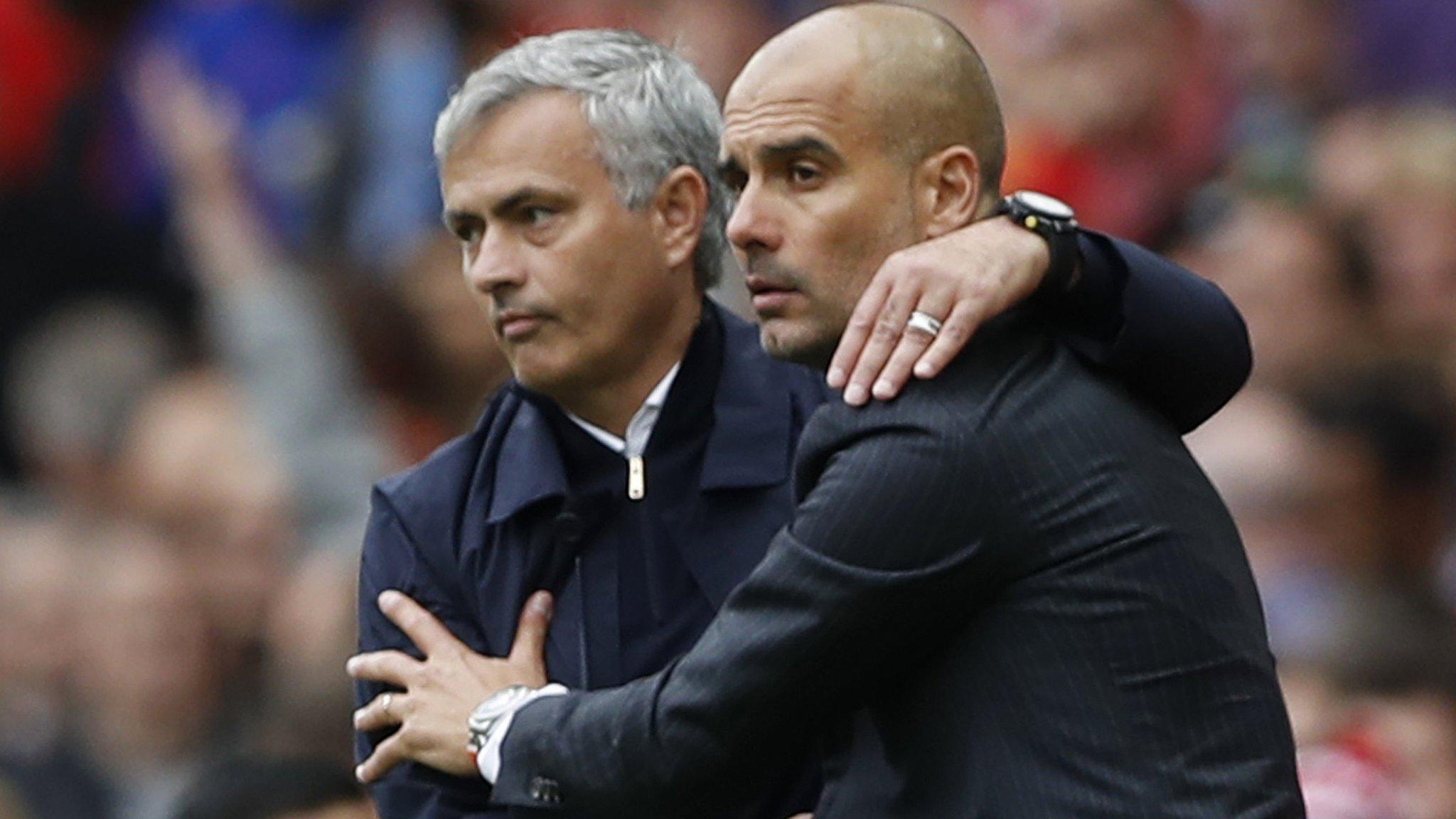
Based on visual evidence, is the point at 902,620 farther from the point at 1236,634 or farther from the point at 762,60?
the point at 762,60

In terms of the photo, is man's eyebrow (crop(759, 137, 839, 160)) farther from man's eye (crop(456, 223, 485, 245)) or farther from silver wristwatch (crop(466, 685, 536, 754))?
silver wristwatch (crop(466, 685, 536, 754))

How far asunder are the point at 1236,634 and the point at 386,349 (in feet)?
14.6

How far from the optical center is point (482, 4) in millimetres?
7570

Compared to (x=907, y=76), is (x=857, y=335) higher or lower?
lower

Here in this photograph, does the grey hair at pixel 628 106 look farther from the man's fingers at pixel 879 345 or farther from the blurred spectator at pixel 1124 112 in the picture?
the blurred spectator at pixel 1124 112

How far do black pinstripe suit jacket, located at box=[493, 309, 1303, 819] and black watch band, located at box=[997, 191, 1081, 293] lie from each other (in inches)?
5.3

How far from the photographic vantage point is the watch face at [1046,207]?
11.0 feet

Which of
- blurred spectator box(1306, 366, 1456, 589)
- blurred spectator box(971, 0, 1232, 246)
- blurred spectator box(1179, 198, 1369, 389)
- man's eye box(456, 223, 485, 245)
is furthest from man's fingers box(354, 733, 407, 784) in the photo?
blurred spectator box(971, 0, 1232, 246)

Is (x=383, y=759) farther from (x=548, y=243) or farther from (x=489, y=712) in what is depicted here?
(x=548, y=243)

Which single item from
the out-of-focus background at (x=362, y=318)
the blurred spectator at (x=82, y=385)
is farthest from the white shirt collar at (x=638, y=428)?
the blurred spectator at (x=82, y=385)

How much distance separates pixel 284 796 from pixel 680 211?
1.15 m

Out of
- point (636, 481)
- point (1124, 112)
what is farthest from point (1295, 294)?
point (636, 481)

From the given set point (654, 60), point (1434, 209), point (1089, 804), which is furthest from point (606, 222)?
point (1434, 209)

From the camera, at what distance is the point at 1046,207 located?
3.36m
